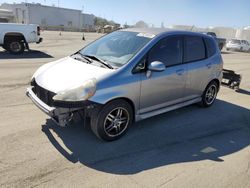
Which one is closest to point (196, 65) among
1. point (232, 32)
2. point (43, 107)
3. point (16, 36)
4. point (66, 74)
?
point (66, 74)

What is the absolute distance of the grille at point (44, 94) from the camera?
433cm

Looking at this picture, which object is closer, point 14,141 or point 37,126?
point 14,141

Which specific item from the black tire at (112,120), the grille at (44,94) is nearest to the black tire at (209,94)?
the black tire at (112,120)

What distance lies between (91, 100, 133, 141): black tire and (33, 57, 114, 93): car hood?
54 cm

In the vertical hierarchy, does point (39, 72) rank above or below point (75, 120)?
above

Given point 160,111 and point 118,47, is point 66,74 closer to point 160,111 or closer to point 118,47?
point 118,47

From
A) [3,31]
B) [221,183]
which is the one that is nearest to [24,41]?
[3,31]

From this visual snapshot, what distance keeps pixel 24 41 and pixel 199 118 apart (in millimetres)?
11749

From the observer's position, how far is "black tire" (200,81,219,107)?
6699 mm

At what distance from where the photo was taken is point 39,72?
509cm

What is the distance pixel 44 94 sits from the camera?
451 centimetres

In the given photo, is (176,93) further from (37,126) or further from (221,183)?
(37,126)

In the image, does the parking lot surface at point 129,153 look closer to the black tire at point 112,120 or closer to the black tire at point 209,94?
the black tire at point 112,120

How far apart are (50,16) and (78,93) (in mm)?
74122
